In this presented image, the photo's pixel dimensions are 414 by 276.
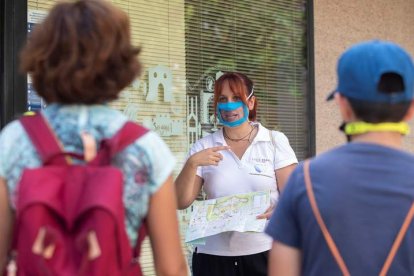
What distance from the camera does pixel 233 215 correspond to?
3312mm

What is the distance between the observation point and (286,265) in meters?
1.86

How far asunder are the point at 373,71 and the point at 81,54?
0.82 metres

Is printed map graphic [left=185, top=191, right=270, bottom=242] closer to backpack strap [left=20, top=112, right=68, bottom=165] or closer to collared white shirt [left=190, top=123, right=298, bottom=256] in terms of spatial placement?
collared white shirt [left=190, top=123, right=298, bottom=256]

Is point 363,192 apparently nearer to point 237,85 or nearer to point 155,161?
point 155,161

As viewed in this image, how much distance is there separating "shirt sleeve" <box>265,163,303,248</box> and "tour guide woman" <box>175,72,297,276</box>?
144 centimetres

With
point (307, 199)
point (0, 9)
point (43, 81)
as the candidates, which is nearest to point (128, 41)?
point (43, 81)

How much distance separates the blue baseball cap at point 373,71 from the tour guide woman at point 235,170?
1557 mm

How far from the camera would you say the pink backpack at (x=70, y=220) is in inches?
63.1

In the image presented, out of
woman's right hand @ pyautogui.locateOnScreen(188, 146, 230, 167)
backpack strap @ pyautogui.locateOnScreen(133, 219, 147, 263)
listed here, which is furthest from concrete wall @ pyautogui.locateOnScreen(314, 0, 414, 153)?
backpack strap @ pyautogui.locateOnScreen(133, 219, 147, 263)

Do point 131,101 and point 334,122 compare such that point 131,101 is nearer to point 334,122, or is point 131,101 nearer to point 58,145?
point 334,122

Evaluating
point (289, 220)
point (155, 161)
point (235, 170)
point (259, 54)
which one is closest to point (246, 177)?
point (235, 170)

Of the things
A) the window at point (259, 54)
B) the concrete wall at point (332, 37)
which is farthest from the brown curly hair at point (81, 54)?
the concrete wall at point (332, 37)

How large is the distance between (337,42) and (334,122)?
0.78 m

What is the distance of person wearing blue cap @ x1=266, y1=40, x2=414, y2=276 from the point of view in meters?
1.80
